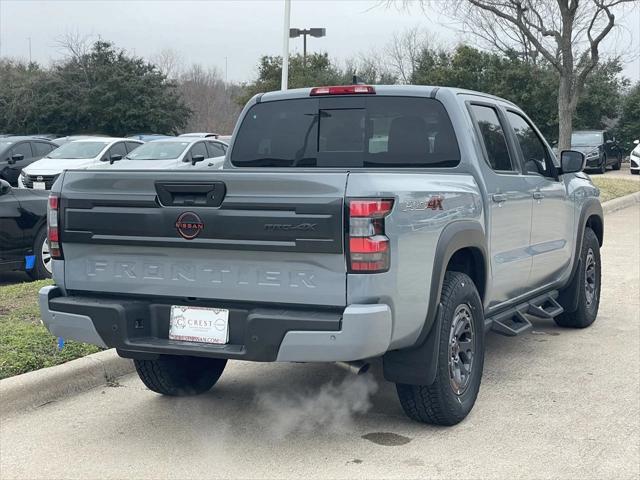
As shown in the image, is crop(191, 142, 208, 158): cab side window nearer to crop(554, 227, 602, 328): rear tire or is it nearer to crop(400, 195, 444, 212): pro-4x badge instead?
crop(554, 227, 602, 328): rear tire

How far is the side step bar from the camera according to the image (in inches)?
222

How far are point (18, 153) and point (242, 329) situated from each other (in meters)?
18.2

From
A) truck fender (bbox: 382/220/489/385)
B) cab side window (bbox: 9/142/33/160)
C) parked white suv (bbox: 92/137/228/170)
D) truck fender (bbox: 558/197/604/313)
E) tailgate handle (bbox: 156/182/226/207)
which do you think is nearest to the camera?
tailgate handle (bbox: 156/182/226/207)

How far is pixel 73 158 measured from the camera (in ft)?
66.1

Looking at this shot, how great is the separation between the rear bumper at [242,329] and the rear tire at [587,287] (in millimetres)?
3664

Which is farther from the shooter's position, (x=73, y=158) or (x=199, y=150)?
(x=73, y=158)

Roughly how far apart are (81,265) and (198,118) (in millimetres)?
61135

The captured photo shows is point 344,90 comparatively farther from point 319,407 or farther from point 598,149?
point 598,149

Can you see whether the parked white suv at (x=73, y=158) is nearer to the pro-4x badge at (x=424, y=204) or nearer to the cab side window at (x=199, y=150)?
the cab side window at (x=199, y=150)

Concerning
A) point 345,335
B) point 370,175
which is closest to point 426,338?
point 345,335

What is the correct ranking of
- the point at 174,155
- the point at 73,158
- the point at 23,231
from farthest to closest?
the point at 73,158, the point at 174,155, the point at 23,231

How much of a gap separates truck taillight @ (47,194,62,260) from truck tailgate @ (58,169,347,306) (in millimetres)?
45

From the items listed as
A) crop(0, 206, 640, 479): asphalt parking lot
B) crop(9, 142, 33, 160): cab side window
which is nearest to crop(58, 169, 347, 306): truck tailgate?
crop(0, 206, 640, 479): asphalt parking lot

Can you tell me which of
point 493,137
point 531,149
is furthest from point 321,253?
point 531,149
